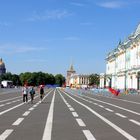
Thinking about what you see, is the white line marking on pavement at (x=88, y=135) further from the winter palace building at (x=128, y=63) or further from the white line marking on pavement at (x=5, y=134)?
the winter palace building at (x=128, y=63)

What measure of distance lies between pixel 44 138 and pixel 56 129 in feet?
8.40

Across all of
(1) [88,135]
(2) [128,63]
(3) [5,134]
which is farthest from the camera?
(2) [128,63]

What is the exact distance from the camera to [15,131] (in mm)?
14992

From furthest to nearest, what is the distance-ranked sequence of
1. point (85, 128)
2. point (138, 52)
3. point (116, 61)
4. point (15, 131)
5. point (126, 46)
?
1. point (116, 61)
2. point (126, 46)
3. point (138, 52)
4. point (85, 128)
5. point (15, 131)

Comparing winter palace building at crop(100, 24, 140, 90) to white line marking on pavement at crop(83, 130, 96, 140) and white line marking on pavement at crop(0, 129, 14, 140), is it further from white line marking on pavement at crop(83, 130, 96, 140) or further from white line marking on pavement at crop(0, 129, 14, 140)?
white line marking on pavement at crop(0, 129, 14, 140)

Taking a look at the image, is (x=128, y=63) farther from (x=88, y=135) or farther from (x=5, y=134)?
(x=5, y=134)

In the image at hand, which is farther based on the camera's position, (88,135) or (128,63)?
(128,63)

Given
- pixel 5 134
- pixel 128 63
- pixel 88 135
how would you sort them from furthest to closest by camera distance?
pixel 128 63 → pixel 5 134 → pixel 88 135

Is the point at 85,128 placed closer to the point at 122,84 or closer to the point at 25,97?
the point at 25,97

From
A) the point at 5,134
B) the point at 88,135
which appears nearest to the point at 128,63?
the point at 88,135

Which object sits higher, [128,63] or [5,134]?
[128,63]

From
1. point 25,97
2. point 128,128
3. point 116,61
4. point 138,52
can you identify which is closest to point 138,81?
point 138,52

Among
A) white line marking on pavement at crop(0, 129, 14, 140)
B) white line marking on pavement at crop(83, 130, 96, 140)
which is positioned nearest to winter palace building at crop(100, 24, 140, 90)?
white line marking on pavement at crop(83, 130, 96, 140)

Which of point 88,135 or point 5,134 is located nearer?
point 88,135
